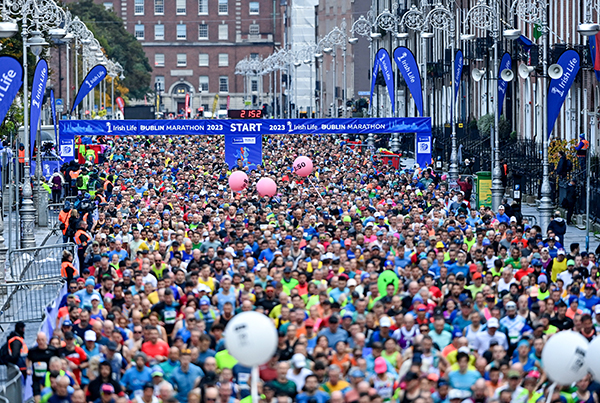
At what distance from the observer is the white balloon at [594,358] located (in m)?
10.3

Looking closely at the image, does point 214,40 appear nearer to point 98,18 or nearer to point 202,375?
point 98,18

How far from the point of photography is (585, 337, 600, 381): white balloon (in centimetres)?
1032

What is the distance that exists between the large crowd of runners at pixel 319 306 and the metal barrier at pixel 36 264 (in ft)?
2.18

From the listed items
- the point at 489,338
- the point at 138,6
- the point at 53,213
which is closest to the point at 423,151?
the point at 53,213

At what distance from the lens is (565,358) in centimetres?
1031

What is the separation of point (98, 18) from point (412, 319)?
114233 millimetres

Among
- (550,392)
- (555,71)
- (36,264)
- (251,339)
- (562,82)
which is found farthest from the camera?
(562,82)

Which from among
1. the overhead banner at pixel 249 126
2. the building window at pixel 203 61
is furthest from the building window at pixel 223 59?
the overhead banner at pixel 249 126

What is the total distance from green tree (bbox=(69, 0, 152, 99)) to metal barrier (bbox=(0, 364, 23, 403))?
109 meters

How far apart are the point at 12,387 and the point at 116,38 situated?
118 meters

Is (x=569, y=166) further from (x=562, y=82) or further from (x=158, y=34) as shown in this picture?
(x=158, y=34)

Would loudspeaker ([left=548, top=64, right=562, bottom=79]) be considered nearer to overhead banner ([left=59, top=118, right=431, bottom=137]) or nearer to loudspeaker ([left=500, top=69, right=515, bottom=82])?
loudspeaker ([left=500, top=69, right=515, bottom=82])

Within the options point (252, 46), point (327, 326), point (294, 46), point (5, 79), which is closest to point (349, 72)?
point (294, 46)

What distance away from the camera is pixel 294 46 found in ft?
439
